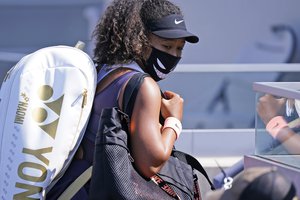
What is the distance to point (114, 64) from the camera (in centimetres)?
311

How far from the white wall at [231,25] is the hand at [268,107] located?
3.33m

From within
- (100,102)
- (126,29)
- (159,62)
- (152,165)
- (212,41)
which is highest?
(126,29)

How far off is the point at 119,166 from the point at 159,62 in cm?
49

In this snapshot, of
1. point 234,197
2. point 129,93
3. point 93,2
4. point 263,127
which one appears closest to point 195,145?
point 93,2

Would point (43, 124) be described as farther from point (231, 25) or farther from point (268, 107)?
point (231, 25)

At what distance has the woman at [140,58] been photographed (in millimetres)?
2941

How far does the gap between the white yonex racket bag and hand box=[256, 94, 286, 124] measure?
0.64 metres

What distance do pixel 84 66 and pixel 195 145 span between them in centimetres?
297

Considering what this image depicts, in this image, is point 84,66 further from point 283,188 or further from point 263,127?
point 283,188

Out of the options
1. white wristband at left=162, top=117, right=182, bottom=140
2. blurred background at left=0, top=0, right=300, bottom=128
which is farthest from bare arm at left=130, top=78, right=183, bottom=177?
blurred background at left=0, top=0, right=300, bottom=128

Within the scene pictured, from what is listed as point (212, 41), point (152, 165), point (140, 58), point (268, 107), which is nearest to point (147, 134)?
point (152, 165)

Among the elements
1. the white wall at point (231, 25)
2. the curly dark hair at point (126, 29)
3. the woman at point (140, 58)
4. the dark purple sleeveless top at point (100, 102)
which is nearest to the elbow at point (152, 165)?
the woman at point (140, 58)

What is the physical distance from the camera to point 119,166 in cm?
285

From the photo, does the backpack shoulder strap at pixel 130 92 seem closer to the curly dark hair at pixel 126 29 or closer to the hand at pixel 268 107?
the curly dark hair at pixel 126 29
